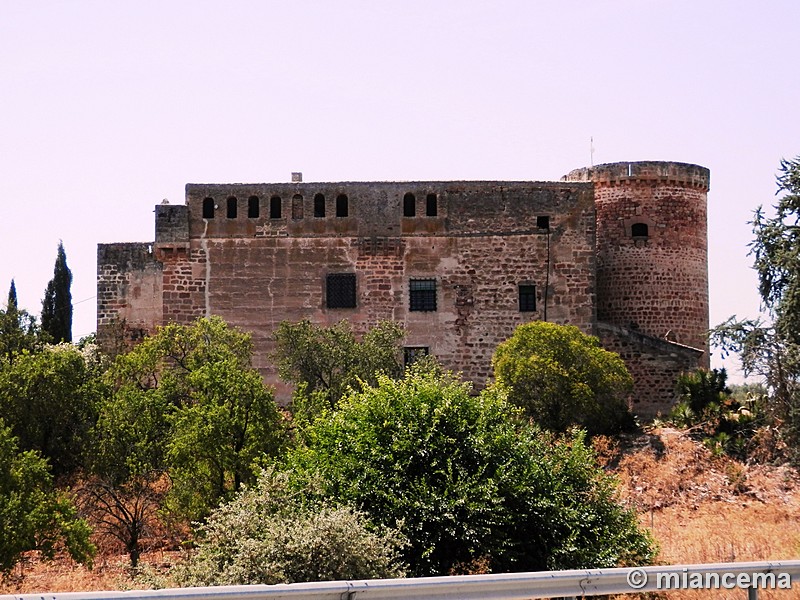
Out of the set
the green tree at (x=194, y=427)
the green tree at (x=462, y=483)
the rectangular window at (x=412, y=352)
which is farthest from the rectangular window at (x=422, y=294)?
the green tree at (x=462, y=483)

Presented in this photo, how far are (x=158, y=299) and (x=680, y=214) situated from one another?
51.7ft

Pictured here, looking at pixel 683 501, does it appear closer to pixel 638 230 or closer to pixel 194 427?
pixel 638 230

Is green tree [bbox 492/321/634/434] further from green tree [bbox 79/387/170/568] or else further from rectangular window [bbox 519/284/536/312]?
green tree [bbox 79/387/170/568]

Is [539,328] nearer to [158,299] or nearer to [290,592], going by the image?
[158,299]

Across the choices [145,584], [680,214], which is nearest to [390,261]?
[680,214]

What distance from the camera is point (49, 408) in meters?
27.3

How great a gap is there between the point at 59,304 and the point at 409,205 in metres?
14.2

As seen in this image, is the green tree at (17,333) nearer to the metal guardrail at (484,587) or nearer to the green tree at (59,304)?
the green tree at (59,304)

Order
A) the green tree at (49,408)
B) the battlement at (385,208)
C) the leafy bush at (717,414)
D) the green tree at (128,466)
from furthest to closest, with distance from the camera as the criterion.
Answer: the battlement at (385,208), the leafy bush at (717,414), the green tree at (49,408), the green tree at (128,466)

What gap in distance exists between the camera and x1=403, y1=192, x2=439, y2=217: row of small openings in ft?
114

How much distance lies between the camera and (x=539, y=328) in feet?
103

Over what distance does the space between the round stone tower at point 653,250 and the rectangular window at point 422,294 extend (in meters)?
5.38

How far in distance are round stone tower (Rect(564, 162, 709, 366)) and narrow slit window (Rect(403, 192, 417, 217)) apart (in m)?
5.70

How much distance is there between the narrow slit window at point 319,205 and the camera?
34.8 meters
